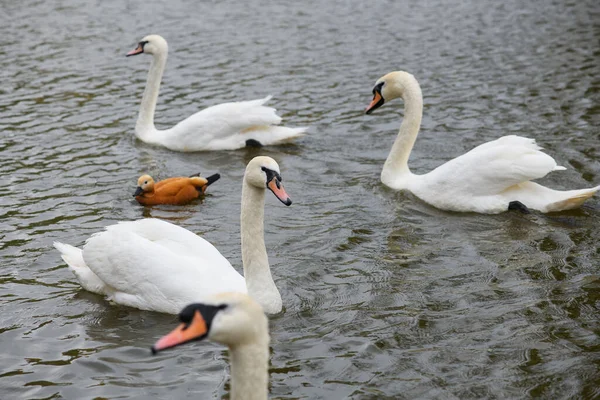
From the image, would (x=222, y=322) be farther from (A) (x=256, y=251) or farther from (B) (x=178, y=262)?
(B) (x=178, y=262)

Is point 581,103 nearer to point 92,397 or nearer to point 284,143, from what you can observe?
point 284,143

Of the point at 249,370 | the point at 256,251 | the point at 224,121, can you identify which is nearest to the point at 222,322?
the point at 249,370

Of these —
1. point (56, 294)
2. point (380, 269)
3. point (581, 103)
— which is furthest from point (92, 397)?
point (581, 103)

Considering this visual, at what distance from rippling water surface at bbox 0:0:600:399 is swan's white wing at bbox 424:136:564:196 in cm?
32

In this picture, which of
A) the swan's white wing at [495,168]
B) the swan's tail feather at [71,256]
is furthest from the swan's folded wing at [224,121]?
the swan's tail feather at [71,256]

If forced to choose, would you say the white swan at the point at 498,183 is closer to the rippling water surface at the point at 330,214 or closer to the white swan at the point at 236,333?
the rippling water surface at the point at 330,214

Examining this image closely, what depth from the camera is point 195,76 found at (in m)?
14.8

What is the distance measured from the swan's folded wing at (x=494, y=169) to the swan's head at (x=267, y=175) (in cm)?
330

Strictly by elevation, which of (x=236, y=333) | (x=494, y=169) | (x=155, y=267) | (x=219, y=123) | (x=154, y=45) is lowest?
(x=219, y=123)

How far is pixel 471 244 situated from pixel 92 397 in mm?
4045

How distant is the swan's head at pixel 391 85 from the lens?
1008 centimetres

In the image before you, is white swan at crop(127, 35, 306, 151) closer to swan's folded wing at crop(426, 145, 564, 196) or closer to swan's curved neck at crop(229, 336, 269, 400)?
swan's folded wing at crop(426, 145, 564, 196)

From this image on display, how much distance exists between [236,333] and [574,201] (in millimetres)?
5669

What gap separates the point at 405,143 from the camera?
999 centimetres
